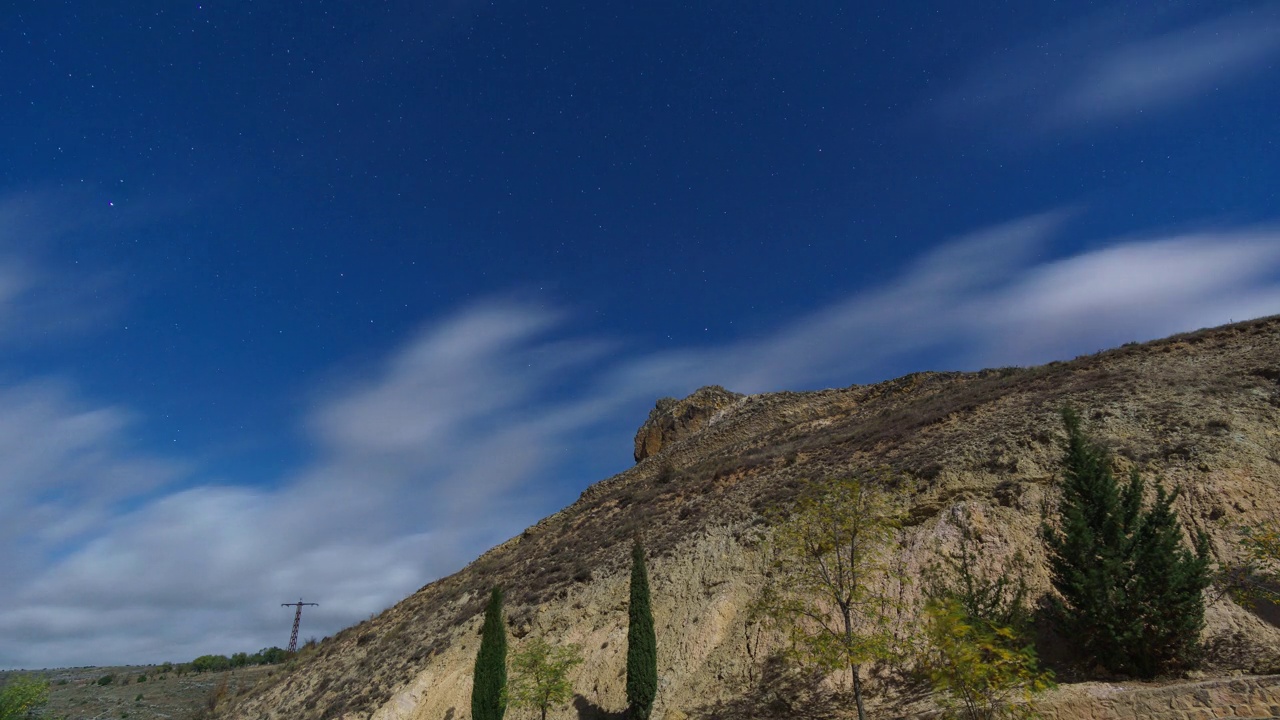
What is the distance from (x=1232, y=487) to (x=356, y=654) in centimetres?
3827

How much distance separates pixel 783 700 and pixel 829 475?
994cm

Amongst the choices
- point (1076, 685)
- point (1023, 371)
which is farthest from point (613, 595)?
point (1023, 371)

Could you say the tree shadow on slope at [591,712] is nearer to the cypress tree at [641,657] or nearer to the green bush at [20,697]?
the cypress tree at [641,657]

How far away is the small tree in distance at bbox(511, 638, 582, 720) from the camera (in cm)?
2020

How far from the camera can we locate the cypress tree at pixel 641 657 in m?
19.6

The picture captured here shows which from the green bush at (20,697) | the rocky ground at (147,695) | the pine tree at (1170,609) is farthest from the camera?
the rocky ground at (147,695)

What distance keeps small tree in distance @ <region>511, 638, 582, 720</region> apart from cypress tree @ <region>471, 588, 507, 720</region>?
35.2 inches

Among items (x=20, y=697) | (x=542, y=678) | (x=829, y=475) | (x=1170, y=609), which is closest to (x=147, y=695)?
(x=20, y=697)

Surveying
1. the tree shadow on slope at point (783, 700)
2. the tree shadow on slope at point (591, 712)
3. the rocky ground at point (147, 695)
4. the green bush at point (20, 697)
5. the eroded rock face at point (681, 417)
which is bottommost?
the rocky ground at point (147, 695)

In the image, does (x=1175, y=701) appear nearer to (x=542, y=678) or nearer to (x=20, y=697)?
(x=542, y=678)

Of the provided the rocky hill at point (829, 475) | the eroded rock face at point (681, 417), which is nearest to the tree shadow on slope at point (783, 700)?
the rocky hill at point (829, 475)

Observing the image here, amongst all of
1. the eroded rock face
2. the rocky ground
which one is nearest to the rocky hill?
the rocky ground

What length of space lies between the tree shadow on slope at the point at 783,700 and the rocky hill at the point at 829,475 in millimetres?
473

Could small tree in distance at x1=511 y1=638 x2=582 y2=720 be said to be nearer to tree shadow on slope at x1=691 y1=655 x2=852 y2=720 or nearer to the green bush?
tree shadow on slope at x1=691 y1=655 x2=852 y2=720
